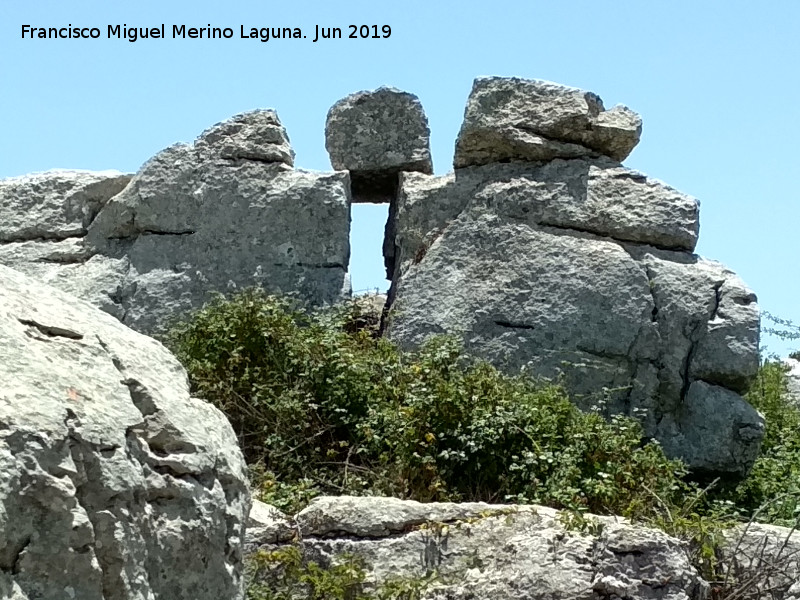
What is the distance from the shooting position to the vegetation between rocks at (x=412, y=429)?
7445mm

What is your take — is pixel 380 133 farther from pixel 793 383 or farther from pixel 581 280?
pixel 793 383

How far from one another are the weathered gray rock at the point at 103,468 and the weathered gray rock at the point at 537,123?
6.04 meters

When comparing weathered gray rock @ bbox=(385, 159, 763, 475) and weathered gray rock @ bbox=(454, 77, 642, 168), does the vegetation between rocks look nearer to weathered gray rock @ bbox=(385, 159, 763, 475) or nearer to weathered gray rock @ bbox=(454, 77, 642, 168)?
weathered gray rock @ bbox=(385, 159, 763, 475)

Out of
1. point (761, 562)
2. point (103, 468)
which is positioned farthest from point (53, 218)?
point (103, 468)

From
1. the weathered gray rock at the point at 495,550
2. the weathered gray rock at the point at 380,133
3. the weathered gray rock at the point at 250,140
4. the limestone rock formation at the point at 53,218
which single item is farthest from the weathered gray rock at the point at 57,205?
the weathered gray rock at the point at 495,550

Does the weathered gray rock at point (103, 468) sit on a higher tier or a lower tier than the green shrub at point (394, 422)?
higher

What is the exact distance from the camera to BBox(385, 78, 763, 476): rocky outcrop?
365 inches

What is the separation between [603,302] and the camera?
9.34 meters

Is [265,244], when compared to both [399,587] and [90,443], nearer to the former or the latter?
[399,587]

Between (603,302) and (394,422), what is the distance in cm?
212

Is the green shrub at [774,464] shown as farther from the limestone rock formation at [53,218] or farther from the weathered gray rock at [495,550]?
the limestone rock formation at [53,218]

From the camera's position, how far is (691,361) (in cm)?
934

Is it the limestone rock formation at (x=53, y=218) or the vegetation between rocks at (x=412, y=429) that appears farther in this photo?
the limestone rock formation at (x=53, y=218)

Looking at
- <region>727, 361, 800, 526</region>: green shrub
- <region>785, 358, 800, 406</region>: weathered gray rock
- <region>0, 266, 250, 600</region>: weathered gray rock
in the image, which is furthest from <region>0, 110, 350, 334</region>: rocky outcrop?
<region>0, 266, 250, 600</region>: weathered gray rock
